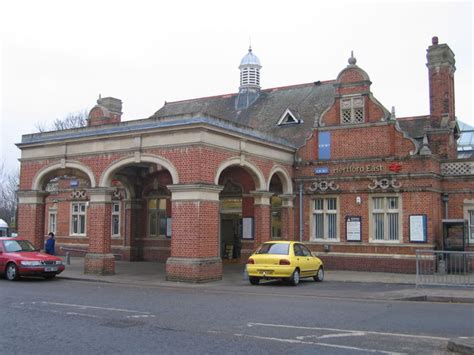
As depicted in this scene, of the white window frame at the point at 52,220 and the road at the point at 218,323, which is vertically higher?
the white window frame at the point at 52,220

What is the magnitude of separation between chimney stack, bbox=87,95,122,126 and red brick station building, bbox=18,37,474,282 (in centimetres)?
750

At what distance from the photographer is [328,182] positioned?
24.9 meters

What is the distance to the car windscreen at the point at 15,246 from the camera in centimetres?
1977

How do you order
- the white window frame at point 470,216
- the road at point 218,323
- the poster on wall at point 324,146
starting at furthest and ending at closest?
the poster on wall at point 324,146 → the white window frame at point 470,216 → the road at point 218,323

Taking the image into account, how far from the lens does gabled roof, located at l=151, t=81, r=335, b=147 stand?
93.9 ft

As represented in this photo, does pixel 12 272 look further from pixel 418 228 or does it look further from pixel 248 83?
pixel 248 83

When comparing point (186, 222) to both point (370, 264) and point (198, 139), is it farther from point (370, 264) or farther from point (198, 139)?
point (370, 264)

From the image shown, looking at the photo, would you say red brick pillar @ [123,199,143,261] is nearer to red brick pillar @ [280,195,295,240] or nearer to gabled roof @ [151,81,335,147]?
gabled roof @ [151,81,335,147]

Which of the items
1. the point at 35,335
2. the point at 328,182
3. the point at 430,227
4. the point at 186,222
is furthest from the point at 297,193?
the point at 35,335

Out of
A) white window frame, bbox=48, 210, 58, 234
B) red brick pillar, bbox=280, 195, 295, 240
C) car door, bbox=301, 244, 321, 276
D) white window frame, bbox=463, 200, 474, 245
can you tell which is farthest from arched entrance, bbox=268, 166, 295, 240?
white window frame, bbox=48, 210, 58, 234

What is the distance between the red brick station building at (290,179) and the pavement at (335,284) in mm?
832

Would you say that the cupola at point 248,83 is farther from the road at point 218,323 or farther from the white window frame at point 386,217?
the road at point 218,323

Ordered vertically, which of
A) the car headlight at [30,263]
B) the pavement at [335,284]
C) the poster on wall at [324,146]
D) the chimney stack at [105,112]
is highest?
the chimney stack at [105,112]

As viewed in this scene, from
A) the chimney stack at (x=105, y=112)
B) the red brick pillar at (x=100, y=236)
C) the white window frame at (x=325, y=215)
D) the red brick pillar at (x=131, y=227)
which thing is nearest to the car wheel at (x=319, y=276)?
the white window frame at (x=325, y=215)
